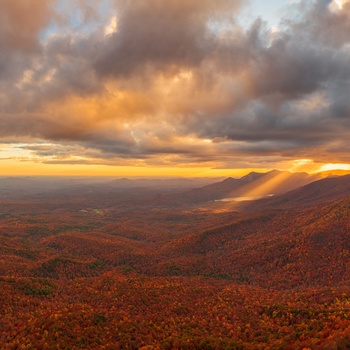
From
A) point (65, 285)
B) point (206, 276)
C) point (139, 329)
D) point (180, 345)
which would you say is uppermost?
point (180, 345)

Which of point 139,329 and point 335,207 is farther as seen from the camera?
point 335,207

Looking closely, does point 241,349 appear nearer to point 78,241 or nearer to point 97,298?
point 97,298

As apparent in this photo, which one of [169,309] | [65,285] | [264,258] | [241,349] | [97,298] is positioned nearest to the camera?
[241,349]

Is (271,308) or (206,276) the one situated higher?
(271,308)

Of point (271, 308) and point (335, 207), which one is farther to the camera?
point (335, 207)

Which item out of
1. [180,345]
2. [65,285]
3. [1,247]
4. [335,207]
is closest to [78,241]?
[1,247]

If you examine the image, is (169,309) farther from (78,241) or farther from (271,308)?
(78,241)

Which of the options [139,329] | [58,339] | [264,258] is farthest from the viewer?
[264,258]

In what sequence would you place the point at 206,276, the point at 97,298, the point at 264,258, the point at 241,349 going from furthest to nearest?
the point at 264,258
the point at 206,276
the point at 97,298
the point at 241,349

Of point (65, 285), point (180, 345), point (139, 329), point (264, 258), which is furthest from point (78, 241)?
point (180, 345)
